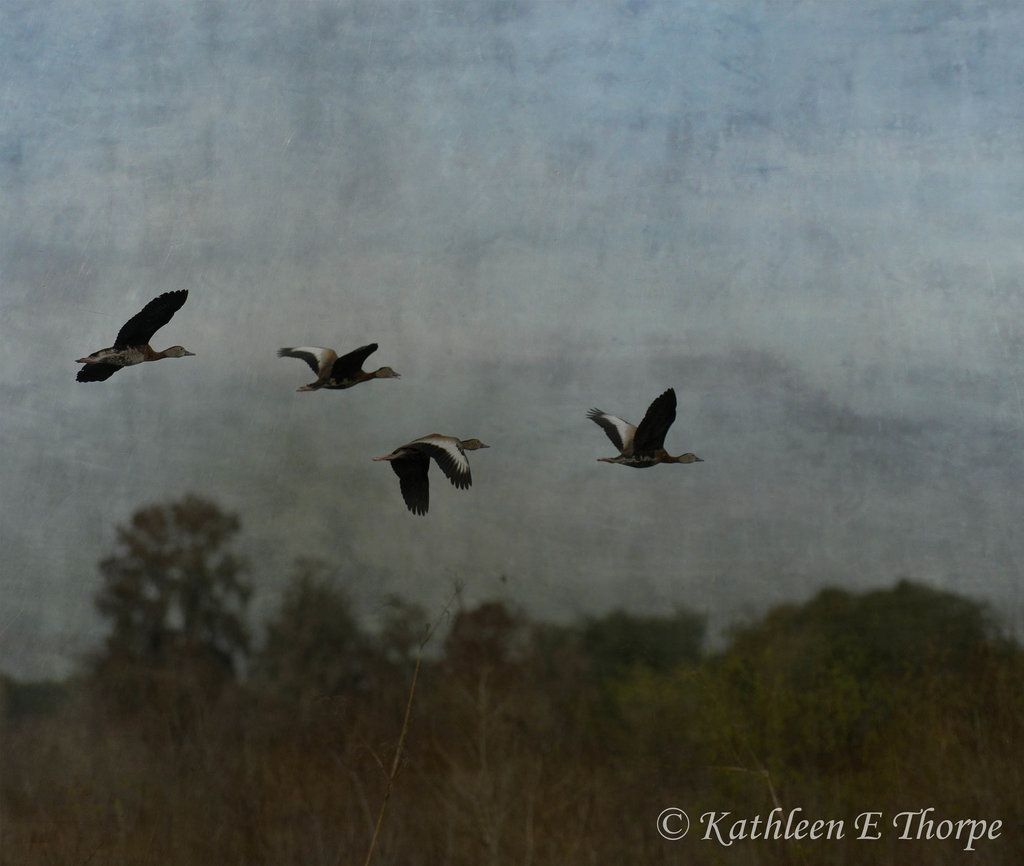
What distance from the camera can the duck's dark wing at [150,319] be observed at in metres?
4.43

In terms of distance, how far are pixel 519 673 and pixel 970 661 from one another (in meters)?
2.51

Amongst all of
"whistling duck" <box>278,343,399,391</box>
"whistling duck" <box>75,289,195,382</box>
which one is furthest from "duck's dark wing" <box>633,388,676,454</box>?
"whistling duck" <box>75,289,195,382</box>

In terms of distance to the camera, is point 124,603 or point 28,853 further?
point 124,603

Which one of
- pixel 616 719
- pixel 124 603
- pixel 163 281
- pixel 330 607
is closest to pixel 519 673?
pixel 616 719

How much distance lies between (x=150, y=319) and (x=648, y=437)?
2.33m

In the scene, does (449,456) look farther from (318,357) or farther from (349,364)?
(318,357)

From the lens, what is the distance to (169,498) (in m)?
6.36

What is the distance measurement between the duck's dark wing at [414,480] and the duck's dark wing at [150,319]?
1.19m

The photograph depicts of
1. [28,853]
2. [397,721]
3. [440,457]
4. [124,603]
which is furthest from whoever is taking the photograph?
[124,603]

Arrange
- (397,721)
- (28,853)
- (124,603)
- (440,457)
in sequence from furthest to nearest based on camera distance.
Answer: (124,603) < (397,721) < (28,853) < (440,457)

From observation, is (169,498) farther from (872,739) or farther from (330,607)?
(872,739)

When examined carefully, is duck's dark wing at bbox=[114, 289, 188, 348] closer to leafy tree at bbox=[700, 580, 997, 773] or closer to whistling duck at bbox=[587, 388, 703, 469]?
whistling duck at bbox=[587, 388, 703, 469]

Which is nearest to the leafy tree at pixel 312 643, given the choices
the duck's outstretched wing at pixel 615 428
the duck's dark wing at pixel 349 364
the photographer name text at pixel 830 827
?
the duck's dark wing at pixel 349 364

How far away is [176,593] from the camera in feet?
20.0
